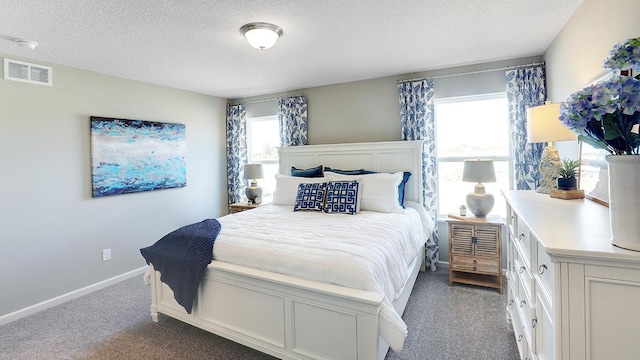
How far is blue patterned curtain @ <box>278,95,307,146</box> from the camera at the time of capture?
14.2 feet

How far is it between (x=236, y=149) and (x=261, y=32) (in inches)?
113

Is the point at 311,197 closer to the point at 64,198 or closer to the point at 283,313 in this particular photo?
the point at 283,313

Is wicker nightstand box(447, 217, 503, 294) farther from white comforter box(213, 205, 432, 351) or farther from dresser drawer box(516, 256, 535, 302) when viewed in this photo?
dresser drawer box(516, 256, 535, 302)

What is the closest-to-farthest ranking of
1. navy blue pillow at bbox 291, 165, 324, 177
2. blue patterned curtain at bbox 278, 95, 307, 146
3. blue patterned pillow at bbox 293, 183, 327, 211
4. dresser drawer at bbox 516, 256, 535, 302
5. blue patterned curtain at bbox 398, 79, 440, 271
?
dresser drawer at bbox 516, 256, 535, 302
blue patterned pillow at bbox 293, 183, 327, 211
blue patterned curtain at bbox 398, 79, 440, 271
navy blue pillow at bbox 291, 165, 324, 177
blue patterned curtain at bbox 278, 95, 307, 146

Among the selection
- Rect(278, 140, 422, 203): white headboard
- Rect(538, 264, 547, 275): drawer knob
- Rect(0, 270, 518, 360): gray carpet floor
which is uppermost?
Rect(278, 140, 422, 203): white headboard

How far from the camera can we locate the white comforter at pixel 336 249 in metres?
1.72

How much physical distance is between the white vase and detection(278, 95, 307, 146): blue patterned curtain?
3.60 metres

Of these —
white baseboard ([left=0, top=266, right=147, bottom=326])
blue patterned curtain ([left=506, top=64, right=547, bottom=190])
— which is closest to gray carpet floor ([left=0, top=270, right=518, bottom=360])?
white baseboard ([left=0, top=266, right=147, bottom=326])

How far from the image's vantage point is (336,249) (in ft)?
6.37

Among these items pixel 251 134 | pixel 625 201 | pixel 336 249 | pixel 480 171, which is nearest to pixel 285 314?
pixel 336 249

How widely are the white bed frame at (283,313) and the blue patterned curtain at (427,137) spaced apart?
47.2 inches

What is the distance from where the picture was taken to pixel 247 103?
491 centimetres

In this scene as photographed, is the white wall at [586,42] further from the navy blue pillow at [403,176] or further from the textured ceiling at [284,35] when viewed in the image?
the navy blue pillow at [403,176]

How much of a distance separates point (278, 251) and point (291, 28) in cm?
171
